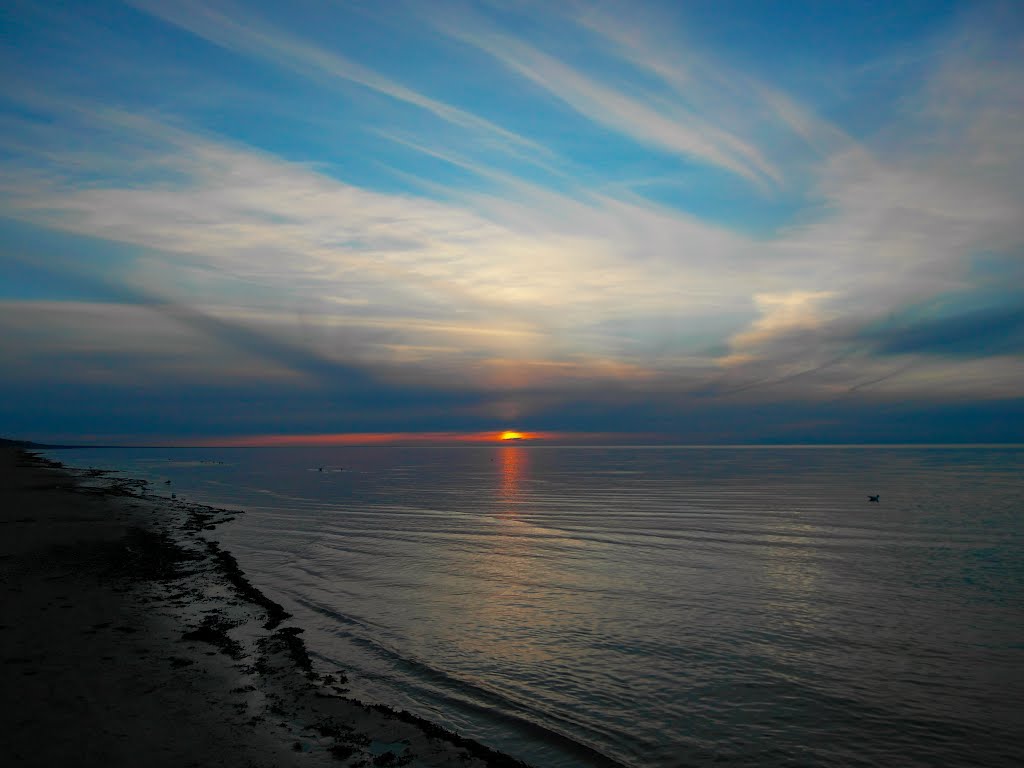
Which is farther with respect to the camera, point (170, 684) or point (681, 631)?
point (681, 631)

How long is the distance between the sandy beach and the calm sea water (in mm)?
1433

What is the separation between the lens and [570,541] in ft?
136

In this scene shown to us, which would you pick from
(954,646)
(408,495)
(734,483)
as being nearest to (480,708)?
(954,646)

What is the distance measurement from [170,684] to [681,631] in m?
16.1

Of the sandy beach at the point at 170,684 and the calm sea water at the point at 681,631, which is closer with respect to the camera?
the sandy beach at the point at 170,684

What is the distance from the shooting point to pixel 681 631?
21625 mm

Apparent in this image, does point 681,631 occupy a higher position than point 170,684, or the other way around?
point 170,684

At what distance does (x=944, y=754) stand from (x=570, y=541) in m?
28.8

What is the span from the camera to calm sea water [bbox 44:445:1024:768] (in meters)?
14.2

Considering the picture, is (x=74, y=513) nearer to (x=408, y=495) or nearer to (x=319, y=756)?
(x=408, y=495)

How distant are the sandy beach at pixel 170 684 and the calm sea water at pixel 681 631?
1433 millimetres

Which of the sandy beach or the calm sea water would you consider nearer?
the sandy beach

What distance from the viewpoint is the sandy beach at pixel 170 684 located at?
38.9 feet

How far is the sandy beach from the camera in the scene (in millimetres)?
11852
